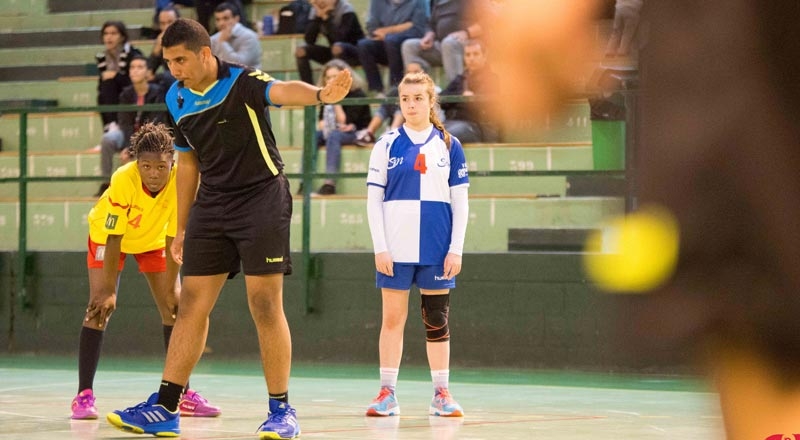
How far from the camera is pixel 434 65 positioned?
1206 cm

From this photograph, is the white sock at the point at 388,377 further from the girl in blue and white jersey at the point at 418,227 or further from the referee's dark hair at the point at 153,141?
the referee's dark hair at the point at 153,141

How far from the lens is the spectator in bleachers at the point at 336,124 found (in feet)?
38.2

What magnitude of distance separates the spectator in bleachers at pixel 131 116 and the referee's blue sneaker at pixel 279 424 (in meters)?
6.02

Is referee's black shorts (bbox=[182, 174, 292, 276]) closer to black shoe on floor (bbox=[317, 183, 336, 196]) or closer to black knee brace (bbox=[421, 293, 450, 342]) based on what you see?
black knee brace (bbox=[421, 293, 450, 342])

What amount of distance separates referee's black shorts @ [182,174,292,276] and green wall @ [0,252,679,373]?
392cm

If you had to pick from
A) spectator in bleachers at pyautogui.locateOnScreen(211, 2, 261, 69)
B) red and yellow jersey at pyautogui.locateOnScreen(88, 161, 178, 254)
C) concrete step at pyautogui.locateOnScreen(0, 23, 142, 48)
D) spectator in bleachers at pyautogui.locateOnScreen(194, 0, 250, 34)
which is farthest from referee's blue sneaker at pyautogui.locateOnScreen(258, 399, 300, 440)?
concrete step at pyautogui.locateOnScreen(0, 23, 142, 48)

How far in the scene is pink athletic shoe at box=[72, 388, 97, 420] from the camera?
666 cm

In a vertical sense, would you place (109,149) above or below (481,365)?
above

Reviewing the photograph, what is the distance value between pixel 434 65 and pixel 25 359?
4576 millimetres

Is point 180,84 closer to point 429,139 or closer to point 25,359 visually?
point 429,139

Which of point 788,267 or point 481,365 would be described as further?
point 481,365

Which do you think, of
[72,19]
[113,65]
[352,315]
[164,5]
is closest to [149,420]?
[352,315]

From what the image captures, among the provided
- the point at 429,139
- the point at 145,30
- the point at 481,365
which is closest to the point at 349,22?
the point at 145,30

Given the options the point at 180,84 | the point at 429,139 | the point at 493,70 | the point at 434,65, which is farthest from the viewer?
the point at 434,65
